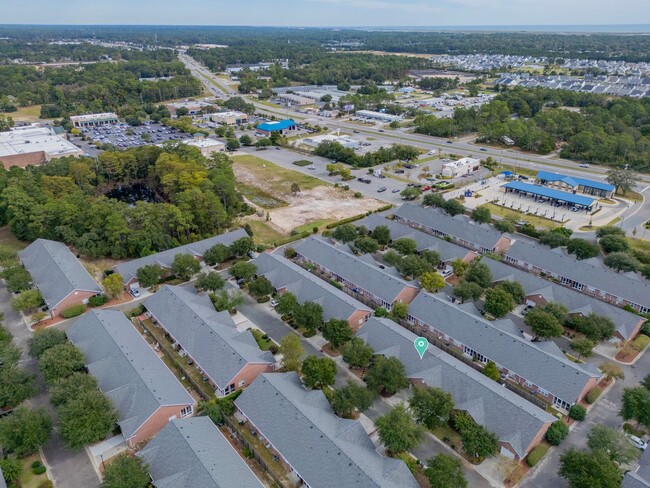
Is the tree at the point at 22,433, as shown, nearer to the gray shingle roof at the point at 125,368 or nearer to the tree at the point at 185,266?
the gray shingle roof at the point at 125,368

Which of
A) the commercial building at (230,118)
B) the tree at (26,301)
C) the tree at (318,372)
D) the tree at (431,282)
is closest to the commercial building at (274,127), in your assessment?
the commercial building at (230,118)

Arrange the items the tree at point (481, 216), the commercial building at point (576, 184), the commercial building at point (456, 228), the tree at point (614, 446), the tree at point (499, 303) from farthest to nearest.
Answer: the commercial building at point (576, 184), the tree at point (481, 216), the commercial building at point (456, 228), the tree at point (499, 303), the tree at point (614, 446)

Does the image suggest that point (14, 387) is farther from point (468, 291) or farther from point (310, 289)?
point (468, 291)

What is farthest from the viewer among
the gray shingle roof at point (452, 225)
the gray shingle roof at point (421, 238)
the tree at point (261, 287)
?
the gray shingle roof at point (452, 225)

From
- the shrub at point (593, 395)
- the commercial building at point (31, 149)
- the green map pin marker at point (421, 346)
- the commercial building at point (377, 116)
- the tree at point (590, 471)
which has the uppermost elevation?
the tree at point (590, 471)

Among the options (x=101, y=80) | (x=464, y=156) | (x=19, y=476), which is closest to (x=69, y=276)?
(x=19, y=476)

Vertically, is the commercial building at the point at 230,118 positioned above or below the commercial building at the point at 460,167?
below

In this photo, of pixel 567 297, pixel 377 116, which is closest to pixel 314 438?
pixel 567 297
